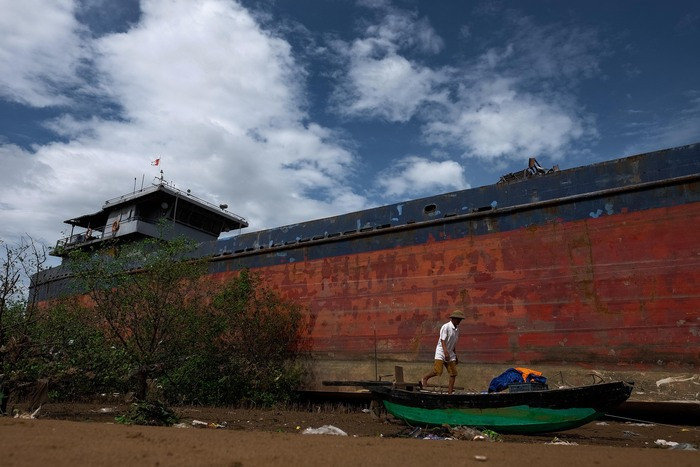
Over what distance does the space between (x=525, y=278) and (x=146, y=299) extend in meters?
7.97

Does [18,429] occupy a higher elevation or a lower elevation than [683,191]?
lower

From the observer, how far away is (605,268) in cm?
879

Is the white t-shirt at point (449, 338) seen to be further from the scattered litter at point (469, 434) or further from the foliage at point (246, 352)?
the foliage at point (246, 352)

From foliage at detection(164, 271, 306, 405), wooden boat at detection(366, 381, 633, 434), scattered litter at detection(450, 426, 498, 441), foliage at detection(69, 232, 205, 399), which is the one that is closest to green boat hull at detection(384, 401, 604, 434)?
wooden boat at detection(366, 381, 633, 434)

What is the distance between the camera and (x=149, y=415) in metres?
6.46

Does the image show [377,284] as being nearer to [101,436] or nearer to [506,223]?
[506,223]

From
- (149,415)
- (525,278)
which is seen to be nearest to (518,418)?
(525,278)

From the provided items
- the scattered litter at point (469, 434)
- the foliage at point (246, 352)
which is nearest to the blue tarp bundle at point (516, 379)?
the scattered litter at point (469, 434)

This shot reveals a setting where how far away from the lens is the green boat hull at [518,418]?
6.09 meters

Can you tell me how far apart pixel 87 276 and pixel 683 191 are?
11.9m

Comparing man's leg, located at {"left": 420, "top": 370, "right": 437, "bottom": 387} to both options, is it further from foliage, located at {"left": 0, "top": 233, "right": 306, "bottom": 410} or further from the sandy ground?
foliage, located at {"left": 0, "top": 233, "right": 306, "bottom": 410}

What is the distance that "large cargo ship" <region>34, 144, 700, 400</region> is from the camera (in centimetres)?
815

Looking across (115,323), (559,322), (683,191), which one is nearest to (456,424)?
(559,322)

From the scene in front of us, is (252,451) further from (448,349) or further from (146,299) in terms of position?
(146,299)
